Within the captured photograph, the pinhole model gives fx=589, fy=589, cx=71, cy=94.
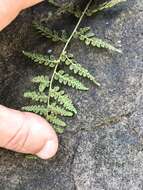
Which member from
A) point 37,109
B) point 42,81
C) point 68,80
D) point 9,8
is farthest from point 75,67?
point 9,8

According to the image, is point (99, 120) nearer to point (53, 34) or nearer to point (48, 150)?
point (48, 150)

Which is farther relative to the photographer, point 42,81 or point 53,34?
point 53,34

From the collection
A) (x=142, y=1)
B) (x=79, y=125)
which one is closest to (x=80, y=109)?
(x=79, y=125)

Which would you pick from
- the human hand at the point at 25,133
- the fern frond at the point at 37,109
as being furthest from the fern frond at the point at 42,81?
the human hand at the point at 25,133

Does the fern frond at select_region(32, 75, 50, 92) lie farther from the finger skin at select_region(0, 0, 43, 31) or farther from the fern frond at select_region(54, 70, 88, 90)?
the finger skin at select_region(0, 0, 43, 31)

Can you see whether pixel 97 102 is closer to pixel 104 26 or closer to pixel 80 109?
pixel 80 109

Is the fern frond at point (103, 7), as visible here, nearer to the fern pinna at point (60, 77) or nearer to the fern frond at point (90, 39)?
Answer: the fern pinna at point (60, 77)
